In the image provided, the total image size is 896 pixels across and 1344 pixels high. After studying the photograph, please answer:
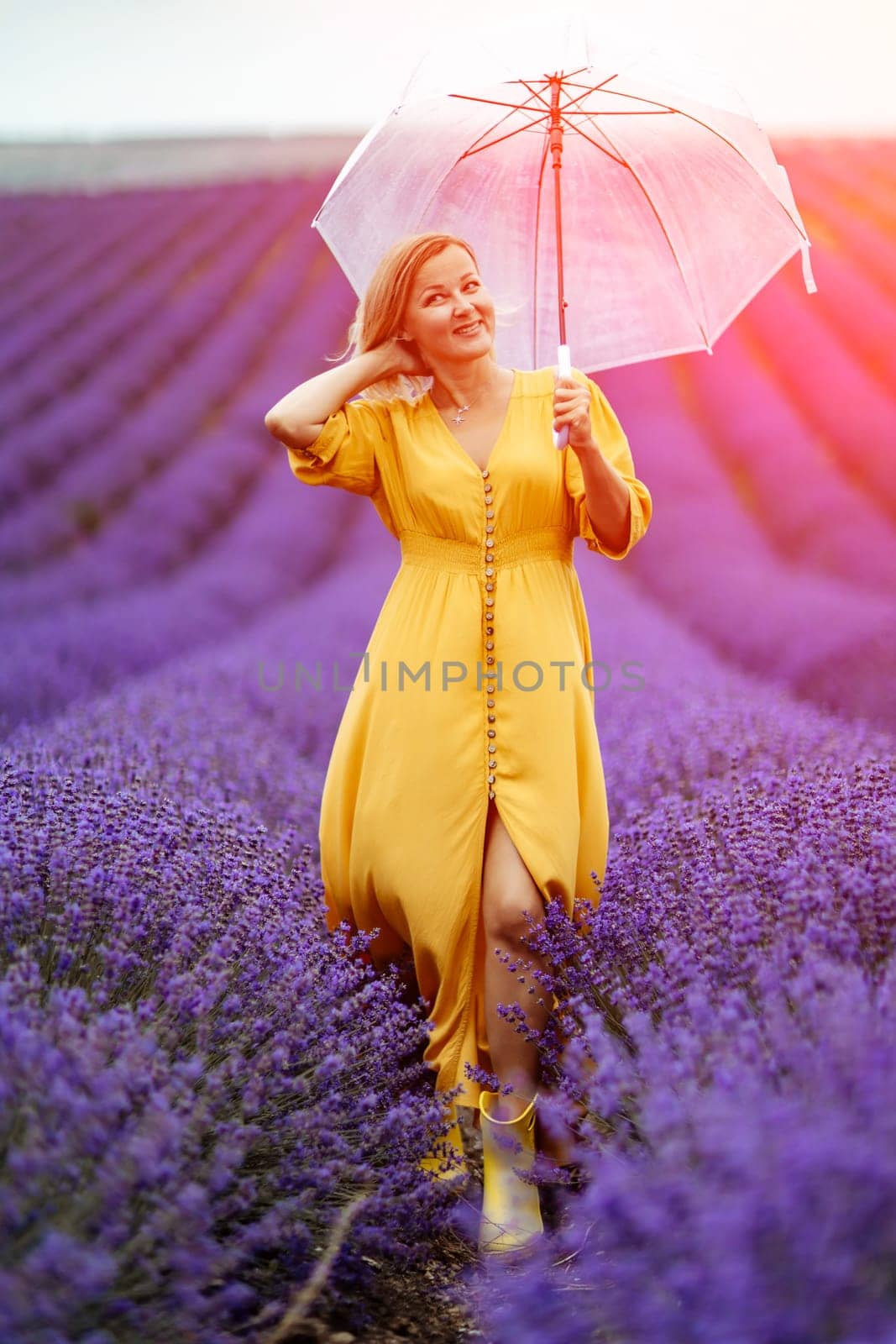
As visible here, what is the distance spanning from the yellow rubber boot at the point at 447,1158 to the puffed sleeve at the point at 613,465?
830 millimetres

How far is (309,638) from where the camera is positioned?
3820 mm

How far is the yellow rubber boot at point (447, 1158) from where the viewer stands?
1.45 m

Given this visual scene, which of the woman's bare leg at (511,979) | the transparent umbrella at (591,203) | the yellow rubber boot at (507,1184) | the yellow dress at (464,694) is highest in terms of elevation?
the transparent umbrella at (591,203)

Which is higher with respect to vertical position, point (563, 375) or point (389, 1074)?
point (563, 375)

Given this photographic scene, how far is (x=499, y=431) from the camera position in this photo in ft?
5.52

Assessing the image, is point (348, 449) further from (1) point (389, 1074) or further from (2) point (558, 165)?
(1) point (389, 1074)

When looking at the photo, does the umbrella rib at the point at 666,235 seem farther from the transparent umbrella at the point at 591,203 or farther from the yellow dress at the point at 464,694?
the yellow dress at the point at 464,694

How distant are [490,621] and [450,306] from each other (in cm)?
45

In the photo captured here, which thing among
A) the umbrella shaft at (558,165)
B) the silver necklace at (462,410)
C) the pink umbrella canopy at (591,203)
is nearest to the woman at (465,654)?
the silver necklace at (462,410)

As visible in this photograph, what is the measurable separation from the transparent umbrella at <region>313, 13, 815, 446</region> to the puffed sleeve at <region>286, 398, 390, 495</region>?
269 millimetres

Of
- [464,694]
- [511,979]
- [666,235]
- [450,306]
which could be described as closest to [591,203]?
[666,235]

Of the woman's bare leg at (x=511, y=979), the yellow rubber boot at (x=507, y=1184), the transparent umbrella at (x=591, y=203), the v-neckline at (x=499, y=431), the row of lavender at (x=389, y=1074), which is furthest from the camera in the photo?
the transparent umbrella at (x=591, y=203)

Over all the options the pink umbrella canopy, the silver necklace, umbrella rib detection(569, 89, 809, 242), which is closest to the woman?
the silver necklace

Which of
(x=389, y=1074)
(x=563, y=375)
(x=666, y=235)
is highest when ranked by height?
(x=666, y=235)
